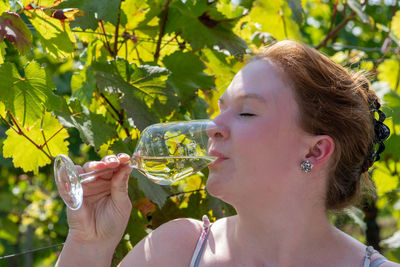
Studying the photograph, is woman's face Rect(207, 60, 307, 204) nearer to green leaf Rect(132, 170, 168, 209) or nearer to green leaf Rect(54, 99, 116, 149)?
green leaf Rect(132, 170, 168, 209)

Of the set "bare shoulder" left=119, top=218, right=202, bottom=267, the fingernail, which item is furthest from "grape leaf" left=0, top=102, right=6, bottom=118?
"bare shoulder" left=119, top=218, right=202, bottom=267

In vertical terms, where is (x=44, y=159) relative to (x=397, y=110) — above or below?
above

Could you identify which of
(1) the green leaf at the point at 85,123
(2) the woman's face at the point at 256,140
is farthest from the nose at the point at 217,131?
(1) the green leaf at the point at 85,123

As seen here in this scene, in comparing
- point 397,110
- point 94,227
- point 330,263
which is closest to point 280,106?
point 330,263

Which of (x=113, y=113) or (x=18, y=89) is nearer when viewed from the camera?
(x=18, y=89)

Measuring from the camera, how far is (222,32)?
224 centimetres

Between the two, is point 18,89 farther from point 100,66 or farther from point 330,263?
point 330,263

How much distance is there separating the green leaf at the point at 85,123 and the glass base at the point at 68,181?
205 mm

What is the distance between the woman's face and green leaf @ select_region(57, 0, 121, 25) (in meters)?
0.43

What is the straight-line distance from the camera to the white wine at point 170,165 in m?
1.78

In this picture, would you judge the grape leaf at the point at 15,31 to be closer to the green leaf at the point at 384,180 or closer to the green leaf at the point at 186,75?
the green leaf at the point at 186,75

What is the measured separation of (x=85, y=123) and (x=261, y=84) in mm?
595

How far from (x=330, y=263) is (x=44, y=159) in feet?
3.18

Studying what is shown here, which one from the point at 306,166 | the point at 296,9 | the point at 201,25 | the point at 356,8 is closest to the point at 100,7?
the point at 201,25
